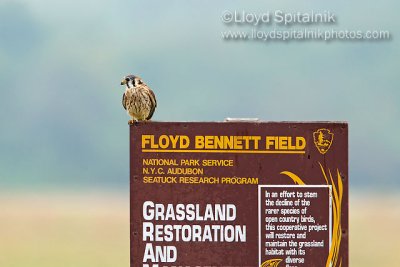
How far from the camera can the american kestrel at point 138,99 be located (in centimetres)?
736

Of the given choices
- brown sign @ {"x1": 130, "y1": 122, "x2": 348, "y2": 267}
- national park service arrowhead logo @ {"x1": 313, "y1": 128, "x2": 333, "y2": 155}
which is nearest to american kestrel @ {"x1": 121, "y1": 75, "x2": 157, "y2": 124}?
brown sign @ {"x1": 130, "y1": 122, "x2": 348, "y2": 267}

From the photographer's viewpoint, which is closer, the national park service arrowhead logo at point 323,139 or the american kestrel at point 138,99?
the national park service arrowhead logo at point 323,139

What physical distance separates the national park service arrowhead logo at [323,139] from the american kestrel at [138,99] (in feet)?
6.37

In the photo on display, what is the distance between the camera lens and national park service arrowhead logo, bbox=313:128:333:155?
6824mm

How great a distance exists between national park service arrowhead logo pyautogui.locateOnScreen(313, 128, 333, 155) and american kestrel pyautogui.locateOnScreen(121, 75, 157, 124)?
1.94m

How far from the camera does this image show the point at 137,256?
679 centimetres

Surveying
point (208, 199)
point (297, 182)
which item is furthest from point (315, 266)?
point (208, 199)

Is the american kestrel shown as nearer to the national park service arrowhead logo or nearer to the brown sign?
the brown sign

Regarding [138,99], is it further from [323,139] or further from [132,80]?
[323,139]

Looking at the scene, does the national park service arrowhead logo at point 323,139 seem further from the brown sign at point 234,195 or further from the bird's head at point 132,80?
the bird's head at point 132,80

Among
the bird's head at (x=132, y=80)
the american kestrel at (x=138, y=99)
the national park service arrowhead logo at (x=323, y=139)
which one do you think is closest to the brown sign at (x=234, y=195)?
the national park service arrowhead logo at (x=323, y=139)

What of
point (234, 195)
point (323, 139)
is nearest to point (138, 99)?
point (234, 195)

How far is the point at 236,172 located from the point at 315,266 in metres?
1.33

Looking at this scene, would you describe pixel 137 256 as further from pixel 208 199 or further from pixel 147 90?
pixel 147 90
